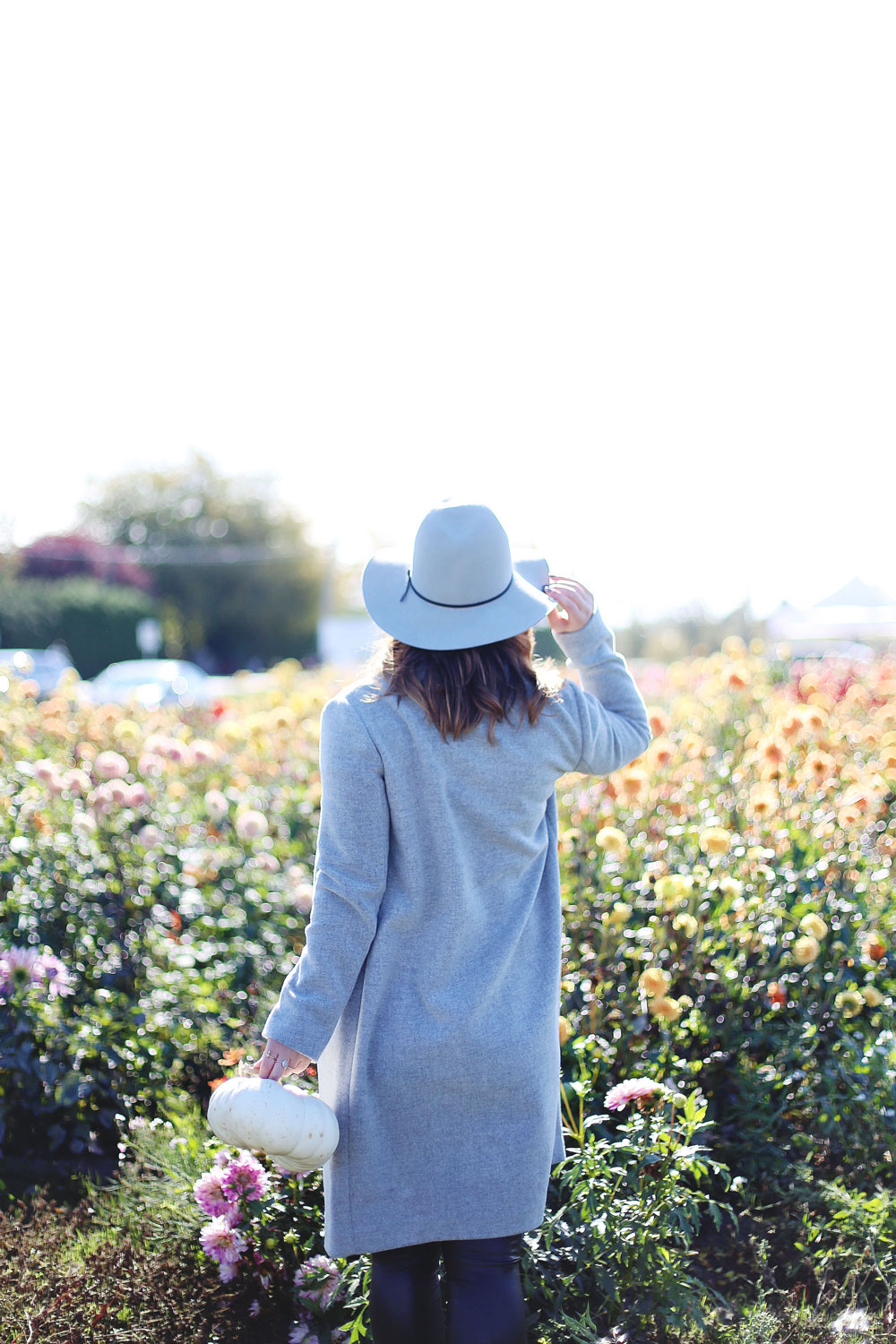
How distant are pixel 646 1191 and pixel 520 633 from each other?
101 centimetres

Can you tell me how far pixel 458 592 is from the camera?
A: 4.99 ft

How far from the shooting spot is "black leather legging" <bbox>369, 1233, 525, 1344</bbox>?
143 cm

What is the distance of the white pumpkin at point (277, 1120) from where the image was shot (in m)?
1.40

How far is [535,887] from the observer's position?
5.17ft

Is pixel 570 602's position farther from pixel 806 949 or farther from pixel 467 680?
pixel 806 949

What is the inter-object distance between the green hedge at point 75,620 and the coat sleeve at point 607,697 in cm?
2463

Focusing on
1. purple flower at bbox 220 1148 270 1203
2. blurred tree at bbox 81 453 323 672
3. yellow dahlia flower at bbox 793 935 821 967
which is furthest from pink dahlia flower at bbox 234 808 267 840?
blurred tree at bbox 81 453 323 672

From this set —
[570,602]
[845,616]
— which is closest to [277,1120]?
[570,602]

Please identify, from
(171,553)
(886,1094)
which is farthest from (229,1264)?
(171,553)

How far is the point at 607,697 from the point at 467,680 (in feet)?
1.20

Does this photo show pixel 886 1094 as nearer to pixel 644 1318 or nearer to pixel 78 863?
pixel 644 1318

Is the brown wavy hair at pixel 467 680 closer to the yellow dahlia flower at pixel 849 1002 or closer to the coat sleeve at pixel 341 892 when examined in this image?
the coat sleeve at pixel 341 892

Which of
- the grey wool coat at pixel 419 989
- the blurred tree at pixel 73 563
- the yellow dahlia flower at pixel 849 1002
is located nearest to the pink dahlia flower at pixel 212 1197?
the grey wool coat at pixel 419 989

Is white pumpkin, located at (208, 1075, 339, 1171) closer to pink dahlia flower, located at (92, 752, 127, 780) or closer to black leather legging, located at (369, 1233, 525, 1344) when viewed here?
black leather legging, located at (369, 1233, 525, 1344)
